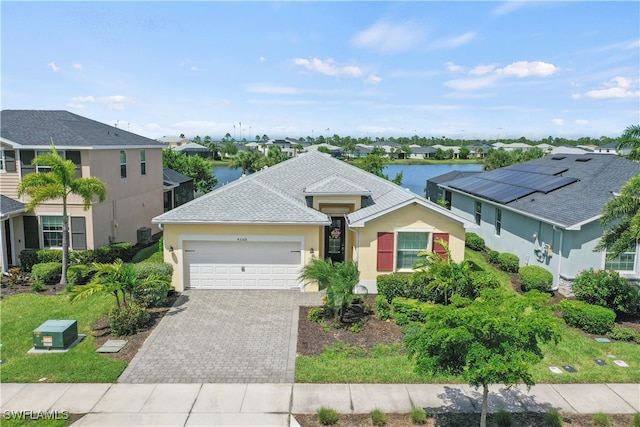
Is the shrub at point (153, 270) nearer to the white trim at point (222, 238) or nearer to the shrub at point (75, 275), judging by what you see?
the white trim at point (222, 238)

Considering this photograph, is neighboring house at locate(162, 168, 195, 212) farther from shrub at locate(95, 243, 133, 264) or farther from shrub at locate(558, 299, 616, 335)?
shrub at locate(558, 299, 616, 335)

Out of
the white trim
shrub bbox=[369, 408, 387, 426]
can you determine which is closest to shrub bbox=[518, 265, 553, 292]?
the white trim

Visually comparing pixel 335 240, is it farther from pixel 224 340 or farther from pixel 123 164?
pixel 123 164

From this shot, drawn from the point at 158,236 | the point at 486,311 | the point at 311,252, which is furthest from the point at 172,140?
the point at 486,311

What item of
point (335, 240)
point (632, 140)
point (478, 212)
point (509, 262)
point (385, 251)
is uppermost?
point (632, 140)

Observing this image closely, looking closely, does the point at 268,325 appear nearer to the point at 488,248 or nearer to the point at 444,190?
the point at 488,248

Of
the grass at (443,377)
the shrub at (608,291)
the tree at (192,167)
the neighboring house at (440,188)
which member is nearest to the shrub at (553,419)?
the grass at (443,377)

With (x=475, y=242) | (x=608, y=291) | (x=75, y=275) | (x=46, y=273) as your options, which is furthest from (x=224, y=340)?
(x=475, y=242)
